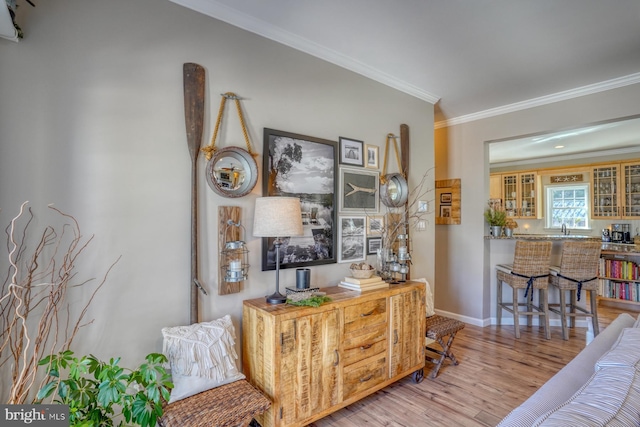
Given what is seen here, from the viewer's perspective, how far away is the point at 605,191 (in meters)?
5.90

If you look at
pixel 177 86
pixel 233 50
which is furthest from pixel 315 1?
pixel 177 86

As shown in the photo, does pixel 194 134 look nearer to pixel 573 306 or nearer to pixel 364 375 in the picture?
pixel 364 375

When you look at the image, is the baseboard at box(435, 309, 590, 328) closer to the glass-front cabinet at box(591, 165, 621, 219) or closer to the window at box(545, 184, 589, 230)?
the glass-front cabinet at box(591, 165, 621, 219)

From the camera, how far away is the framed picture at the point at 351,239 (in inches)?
106

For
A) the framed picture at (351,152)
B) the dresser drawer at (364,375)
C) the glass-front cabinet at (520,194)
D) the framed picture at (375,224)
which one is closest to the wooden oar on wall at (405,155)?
the framed picture at (375,224)

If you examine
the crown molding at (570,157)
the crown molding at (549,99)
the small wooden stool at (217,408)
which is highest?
the crown molding at (549,99)

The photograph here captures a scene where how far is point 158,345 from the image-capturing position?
1814 millimetres

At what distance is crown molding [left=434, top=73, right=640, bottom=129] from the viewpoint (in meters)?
3.08

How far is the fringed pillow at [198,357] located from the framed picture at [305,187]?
567mm

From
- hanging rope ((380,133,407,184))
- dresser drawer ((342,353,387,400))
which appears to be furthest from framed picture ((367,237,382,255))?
dresser drawer ((342,353,387,400))

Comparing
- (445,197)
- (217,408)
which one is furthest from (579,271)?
(217,408)

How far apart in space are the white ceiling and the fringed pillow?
1892 millimetres

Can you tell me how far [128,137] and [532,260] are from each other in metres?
3.97

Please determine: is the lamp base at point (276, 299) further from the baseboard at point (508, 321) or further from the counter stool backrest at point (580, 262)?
the counter stool backrest at point (580, 262)
